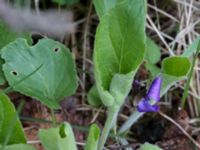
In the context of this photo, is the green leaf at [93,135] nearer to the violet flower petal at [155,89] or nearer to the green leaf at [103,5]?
the violet flower petal at [155,89]

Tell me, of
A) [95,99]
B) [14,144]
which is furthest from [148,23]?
[14,144]

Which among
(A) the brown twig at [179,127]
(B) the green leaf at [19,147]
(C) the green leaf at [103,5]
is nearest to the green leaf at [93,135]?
(B) the green leaf at [19,147]

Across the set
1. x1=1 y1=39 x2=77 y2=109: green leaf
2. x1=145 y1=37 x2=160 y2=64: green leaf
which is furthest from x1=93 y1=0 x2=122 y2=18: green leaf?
x1=145 y1=37 x2=160 y2=64: green leaf

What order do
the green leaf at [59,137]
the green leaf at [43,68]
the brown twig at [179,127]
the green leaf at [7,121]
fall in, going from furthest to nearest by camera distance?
the brown twig at [179,127]
the green leaf at [43,68]
the green leaf at [7,121]
the green leaf at [59,137]

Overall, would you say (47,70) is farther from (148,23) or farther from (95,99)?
(148,23)

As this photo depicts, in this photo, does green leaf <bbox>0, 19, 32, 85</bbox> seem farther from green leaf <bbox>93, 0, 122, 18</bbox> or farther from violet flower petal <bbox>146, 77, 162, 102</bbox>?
violet flower petal <bbox>146, 77, 162, 102</bbox>

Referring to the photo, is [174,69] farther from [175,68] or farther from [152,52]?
[152,52]
